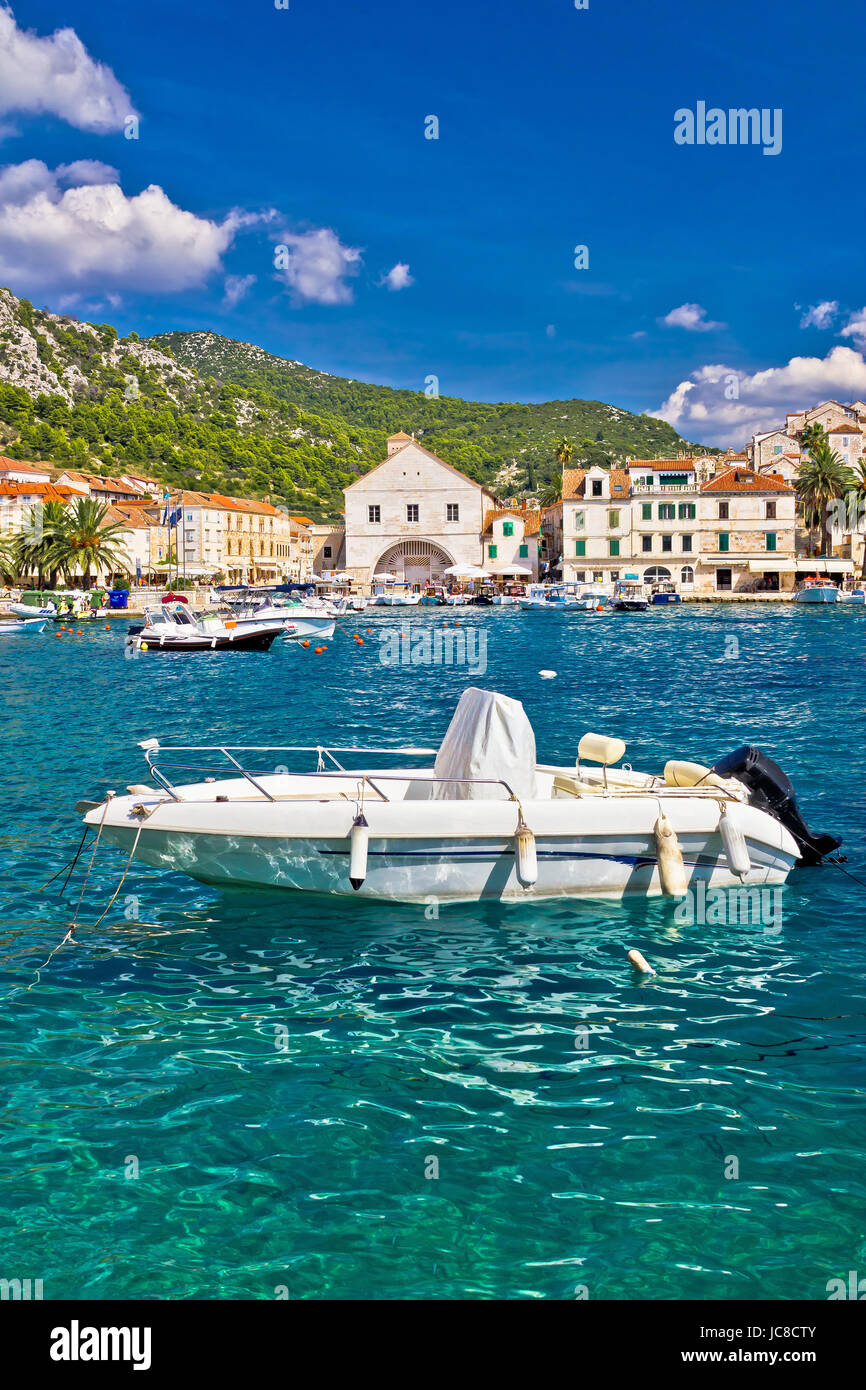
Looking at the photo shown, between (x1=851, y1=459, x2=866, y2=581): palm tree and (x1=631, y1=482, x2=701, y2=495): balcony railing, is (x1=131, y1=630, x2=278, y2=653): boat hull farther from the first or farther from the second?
(x1=851, y1=459, x2=866, y2=581): palm tree

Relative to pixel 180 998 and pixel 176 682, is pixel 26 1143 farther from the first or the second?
pixel 176 682

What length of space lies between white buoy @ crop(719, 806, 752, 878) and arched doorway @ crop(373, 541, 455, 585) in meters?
88.5

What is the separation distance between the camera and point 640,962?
28.8 feet

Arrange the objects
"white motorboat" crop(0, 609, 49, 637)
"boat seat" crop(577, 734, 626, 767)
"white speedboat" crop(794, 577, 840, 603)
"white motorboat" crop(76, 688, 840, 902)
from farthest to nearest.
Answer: "white speedboat" crop(794, 577, 840, 603)
"white motorboat" crop(0, 609, 49, 637)
"boat seat" crop(577, 734, 626, 767)
"white motorboat" crop(76, 688, 840, 902)

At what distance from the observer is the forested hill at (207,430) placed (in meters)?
151

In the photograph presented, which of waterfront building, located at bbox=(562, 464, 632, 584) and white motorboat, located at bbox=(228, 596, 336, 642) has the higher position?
waterfront building, located at bbox=(562, 464, 632, 584)

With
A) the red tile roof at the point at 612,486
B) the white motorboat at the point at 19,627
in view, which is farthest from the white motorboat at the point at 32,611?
the red tile roof at the point at 612,486

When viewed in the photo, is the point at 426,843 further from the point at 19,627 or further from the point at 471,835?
the point at 19,627

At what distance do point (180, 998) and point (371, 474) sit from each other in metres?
89.8

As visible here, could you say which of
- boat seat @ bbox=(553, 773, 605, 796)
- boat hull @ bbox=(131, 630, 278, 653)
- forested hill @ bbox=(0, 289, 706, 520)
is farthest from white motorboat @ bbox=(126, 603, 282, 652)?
forested hill @ bbox=(0, 289, 706, 520)

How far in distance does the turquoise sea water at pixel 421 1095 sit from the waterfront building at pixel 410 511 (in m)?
84.4

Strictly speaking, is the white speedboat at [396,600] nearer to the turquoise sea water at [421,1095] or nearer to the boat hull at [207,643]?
the boat hull at [207,643]

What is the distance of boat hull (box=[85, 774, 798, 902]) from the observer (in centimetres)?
986

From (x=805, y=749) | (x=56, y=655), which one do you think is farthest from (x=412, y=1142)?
(x=56, y=655)
